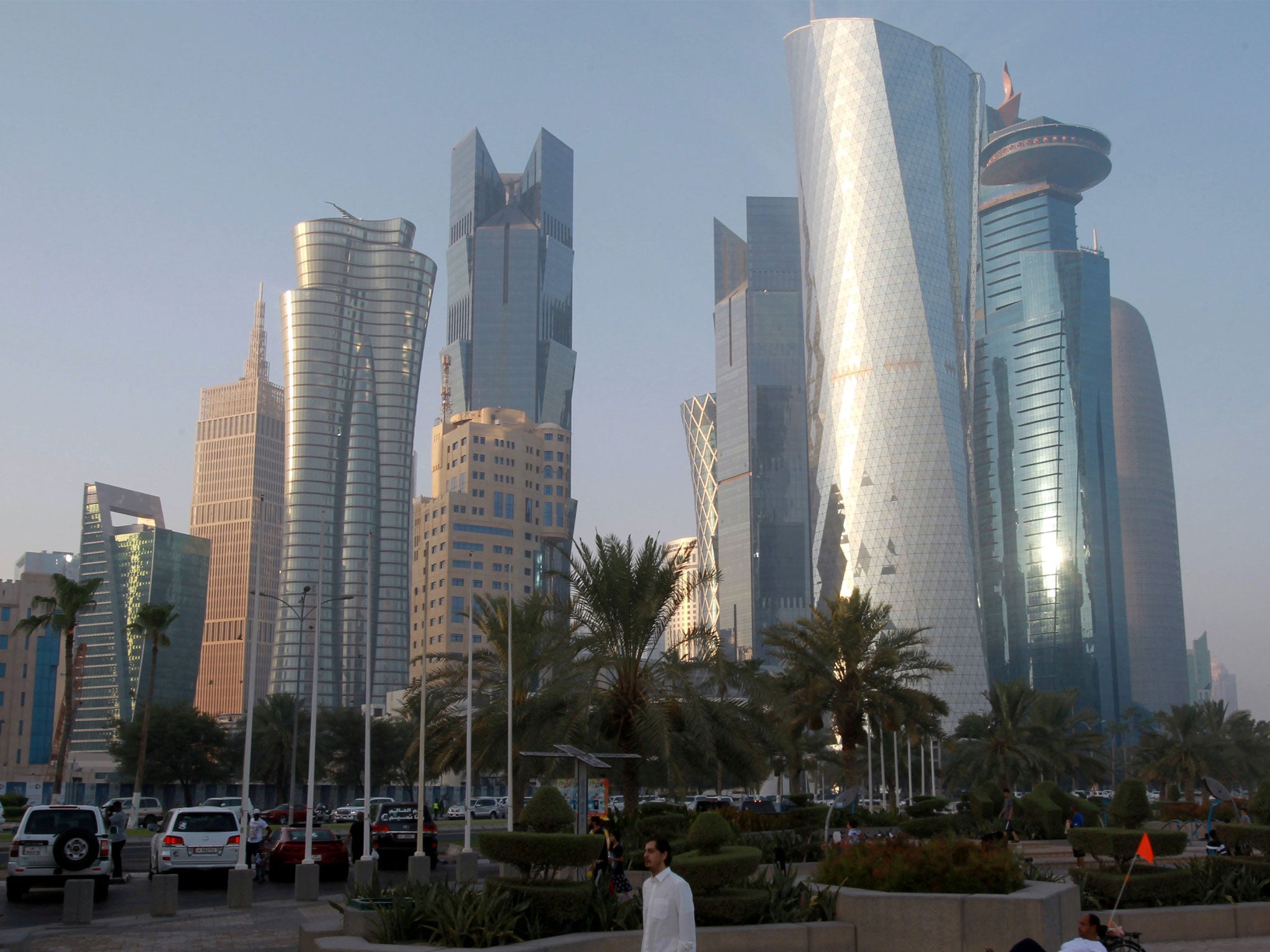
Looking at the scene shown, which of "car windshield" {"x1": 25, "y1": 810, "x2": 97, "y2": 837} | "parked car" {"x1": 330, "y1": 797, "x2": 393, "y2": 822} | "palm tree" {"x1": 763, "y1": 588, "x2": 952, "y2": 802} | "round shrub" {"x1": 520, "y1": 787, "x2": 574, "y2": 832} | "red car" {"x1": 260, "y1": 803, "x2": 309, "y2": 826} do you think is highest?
"palm tree" {"x1": 763, "y1": 588, "x2": 952, "y2": 802}

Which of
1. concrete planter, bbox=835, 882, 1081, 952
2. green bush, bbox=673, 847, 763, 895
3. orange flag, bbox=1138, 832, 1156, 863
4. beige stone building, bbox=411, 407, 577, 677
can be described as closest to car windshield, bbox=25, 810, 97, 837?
green bush, bbox=673, 847, 763, 895

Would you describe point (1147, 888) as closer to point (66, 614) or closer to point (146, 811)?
point (66, 614)

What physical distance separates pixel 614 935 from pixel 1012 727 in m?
54.3

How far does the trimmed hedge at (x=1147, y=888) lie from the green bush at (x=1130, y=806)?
2.74m

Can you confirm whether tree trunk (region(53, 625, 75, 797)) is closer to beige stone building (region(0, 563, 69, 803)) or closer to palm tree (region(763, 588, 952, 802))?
palm tree (region(763, 588, 952, 802))

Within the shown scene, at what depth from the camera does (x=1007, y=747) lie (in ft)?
204

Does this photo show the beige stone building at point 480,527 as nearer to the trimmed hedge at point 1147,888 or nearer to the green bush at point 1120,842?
the green bush at point 1120,842

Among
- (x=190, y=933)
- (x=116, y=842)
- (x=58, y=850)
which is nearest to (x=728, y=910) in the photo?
(x=190, y=933)

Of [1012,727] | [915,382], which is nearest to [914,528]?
[915,382]

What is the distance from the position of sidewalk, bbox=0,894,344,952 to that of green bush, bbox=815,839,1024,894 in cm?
761

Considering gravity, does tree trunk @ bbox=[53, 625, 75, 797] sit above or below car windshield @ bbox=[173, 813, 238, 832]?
above

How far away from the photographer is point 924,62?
144m

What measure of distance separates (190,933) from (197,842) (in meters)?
9.24

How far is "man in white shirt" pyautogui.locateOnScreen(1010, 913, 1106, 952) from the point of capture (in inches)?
367
